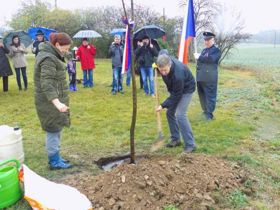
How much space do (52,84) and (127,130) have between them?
9.46 ft

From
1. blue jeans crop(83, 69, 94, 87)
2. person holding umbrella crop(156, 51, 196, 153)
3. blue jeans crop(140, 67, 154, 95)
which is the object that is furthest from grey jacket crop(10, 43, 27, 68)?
person holding umbrella crop(156, 51, 196, 153)

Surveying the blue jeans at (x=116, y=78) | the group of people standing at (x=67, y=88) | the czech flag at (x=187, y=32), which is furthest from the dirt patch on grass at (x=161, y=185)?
the blue jeans at (x=116, y=78)

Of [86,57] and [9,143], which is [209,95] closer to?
[9,143]

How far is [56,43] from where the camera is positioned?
436 cm

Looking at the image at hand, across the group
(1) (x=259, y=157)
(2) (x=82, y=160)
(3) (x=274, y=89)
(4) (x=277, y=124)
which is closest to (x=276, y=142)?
(1) (x=259, y=157)

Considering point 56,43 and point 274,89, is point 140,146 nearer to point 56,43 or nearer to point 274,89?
point 56,43

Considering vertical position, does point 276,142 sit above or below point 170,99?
below

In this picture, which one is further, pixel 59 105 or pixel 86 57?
pixel 86 57

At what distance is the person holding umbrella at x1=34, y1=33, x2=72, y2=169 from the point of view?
4242 millimetres

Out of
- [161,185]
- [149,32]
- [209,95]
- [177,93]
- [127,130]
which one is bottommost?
[127,130]

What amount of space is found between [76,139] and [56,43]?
2.42 meters

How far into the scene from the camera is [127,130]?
6.95 m

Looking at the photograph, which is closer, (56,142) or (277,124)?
(56,142)

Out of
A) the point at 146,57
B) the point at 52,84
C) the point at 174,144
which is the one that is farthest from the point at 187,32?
the point at 146,57
